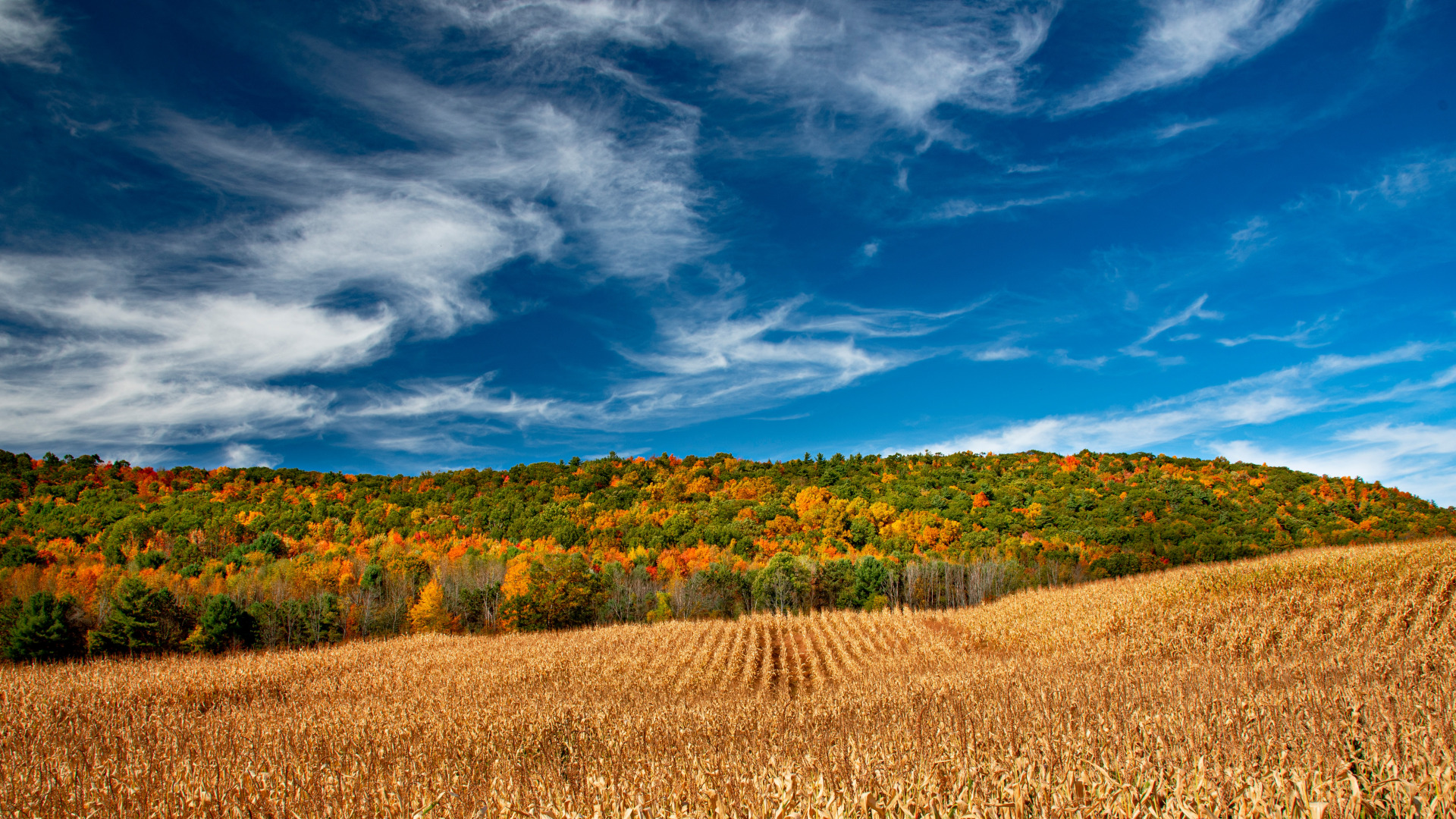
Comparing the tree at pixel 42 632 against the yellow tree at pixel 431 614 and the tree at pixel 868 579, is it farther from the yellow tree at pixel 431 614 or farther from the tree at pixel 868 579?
the tree at pixel 868 579

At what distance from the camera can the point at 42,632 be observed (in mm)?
41812

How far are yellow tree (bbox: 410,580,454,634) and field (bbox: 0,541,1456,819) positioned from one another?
3056 cm

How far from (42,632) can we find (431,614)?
24.1m

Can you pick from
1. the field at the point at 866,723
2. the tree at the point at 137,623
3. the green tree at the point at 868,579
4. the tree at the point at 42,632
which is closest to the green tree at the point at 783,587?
the green tree at the point at 868,579

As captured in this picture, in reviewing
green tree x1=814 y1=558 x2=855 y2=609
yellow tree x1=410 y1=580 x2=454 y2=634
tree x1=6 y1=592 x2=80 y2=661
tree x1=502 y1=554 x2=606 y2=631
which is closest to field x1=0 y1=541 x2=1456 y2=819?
tree x1=6 y1=592 x2=80 y2=661

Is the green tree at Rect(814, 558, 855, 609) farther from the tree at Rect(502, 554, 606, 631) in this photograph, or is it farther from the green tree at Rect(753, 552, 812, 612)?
the tree at Rect(502, 554, 606, 631)

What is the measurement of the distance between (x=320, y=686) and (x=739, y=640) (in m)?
18.9

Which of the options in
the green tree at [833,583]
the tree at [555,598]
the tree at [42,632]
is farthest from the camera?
the green tree at [833,583]

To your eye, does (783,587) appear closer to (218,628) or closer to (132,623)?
A: (218,628)

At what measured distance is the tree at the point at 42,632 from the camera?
4128 cm

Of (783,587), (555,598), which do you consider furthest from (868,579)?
(555,598)

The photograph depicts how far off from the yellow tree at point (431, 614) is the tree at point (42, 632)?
21877 mm

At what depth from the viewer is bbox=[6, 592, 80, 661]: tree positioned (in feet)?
135

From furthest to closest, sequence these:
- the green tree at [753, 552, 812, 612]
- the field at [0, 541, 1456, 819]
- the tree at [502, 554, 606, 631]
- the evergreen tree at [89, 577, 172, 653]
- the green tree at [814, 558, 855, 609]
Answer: the green tree at [814, 558, 855, 609] → the green tree at [753, 552, 812, 612] → the tree at [502, 554, 606, 631] → the evergreen tree at [89, 577, 172, 653] → the field at [0, 541, 1456, 819]
